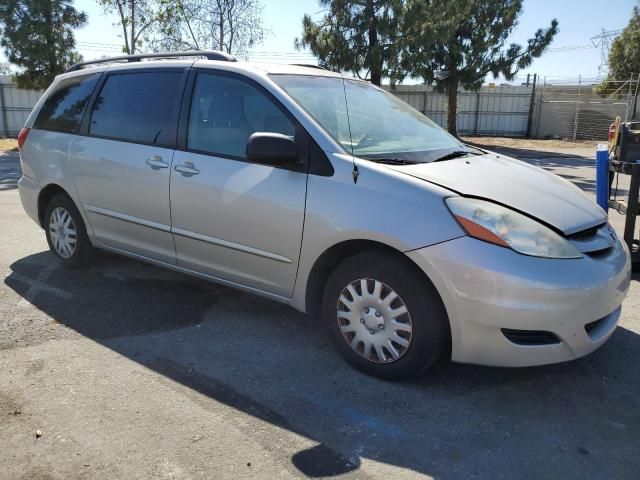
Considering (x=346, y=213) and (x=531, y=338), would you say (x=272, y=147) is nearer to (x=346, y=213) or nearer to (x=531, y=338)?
(x=346, y=213)

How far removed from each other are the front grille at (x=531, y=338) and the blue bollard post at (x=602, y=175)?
3237mm

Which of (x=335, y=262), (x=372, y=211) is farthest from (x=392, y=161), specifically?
(x=335, y=262)

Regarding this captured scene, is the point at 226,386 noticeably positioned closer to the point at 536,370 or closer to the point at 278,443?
the point at 278,443

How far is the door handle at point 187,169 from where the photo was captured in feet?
12.4

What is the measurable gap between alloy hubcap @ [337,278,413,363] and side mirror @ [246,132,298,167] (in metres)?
0.84

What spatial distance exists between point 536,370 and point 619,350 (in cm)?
70

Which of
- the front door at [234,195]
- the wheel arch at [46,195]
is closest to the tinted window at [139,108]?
the front door at [234,195]

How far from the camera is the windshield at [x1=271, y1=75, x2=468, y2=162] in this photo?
3438 mm

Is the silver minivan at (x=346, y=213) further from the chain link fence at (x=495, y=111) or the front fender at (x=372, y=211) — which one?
the chain link fence at (x=495, y=111)

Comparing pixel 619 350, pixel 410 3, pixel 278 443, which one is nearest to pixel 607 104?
pixel 410 3

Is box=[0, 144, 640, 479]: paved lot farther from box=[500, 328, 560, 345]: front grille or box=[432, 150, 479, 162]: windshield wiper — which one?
box=[432, 150, 479, 162]: windshield wiper

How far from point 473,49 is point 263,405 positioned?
2235cm

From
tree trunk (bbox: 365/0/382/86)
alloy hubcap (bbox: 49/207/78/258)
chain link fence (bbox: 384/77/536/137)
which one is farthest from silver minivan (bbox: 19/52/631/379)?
chain link fence (bbox: 384/77/536/137)

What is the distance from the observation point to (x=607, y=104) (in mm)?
26734
